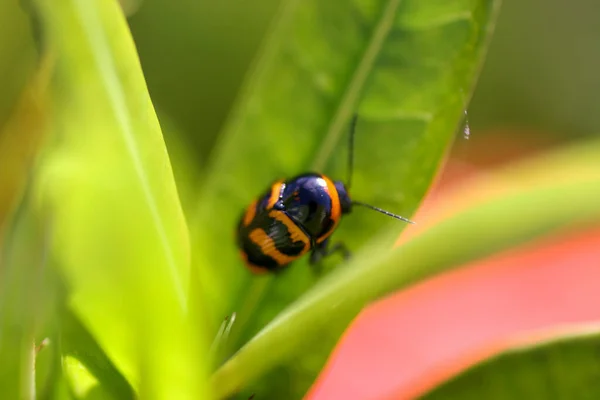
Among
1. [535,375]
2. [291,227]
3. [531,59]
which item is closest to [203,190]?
[291,227]

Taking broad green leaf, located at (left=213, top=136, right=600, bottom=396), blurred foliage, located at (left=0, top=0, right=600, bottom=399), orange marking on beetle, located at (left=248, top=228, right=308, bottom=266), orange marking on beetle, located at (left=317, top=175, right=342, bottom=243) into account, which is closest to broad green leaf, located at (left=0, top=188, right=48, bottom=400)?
blurred foliage, located at (left=0, top=0, right=600, bottom=399)

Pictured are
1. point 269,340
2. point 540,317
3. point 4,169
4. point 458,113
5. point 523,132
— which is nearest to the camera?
point 269,340

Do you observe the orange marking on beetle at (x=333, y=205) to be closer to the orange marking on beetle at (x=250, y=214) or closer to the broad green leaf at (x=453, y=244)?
the orange marking on beetle at (x=250, y=214)

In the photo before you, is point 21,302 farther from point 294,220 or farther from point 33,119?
point 294,220

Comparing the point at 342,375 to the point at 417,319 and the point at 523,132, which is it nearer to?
the point at 417,319

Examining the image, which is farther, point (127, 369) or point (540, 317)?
point (540, 317)

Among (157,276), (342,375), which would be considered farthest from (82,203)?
(342,375)

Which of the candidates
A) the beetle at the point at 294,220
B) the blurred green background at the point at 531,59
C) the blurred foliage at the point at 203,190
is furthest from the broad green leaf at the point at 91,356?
the blurred green background at the point at 531,59
